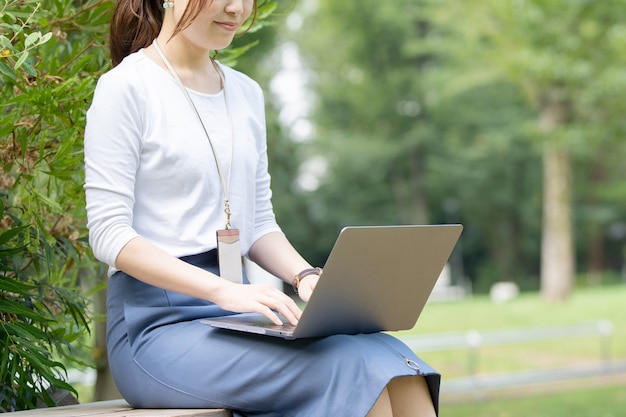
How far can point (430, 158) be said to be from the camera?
1110 inches

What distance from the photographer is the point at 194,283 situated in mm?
1662

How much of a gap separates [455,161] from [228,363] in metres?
26.9

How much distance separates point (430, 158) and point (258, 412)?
1055 inches

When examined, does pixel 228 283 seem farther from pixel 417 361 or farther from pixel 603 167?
pixel 603 167

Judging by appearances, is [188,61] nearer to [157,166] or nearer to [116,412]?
[157,166]

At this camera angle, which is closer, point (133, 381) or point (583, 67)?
point (133, 381)

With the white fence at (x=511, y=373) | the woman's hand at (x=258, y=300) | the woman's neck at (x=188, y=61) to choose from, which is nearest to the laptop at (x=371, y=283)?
the woman's hand at (x=258, y=300)

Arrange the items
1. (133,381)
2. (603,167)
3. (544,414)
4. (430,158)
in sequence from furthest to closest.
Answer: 1. (603,167)
2. (430,158)
3. (544,414)
4. (133,381)

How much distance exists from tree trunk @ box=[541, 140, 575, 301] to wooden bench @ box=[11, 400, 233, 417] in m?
17.7

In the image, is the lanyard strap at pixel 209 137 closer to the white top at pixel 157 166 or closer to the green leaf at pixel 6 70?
the white top at pixel 157 166

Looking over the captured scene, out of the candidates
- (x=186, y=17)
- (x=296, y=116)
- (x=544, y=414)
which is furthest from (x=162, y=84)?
(x=296, y=116)

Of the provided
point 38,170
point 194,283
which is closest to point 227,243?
point 194,283

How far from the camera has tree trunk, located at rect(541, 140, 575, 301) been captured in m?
19.6

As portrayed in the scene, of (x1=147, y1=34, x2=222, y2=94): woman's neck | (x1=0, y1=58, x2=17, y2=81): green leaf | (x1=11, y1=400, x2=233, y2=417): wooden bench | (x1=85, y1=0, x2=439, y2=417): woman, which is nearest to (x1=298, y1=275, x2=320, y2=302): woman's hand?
(x1=85, y1=0, x2=439, y2=417): woman
